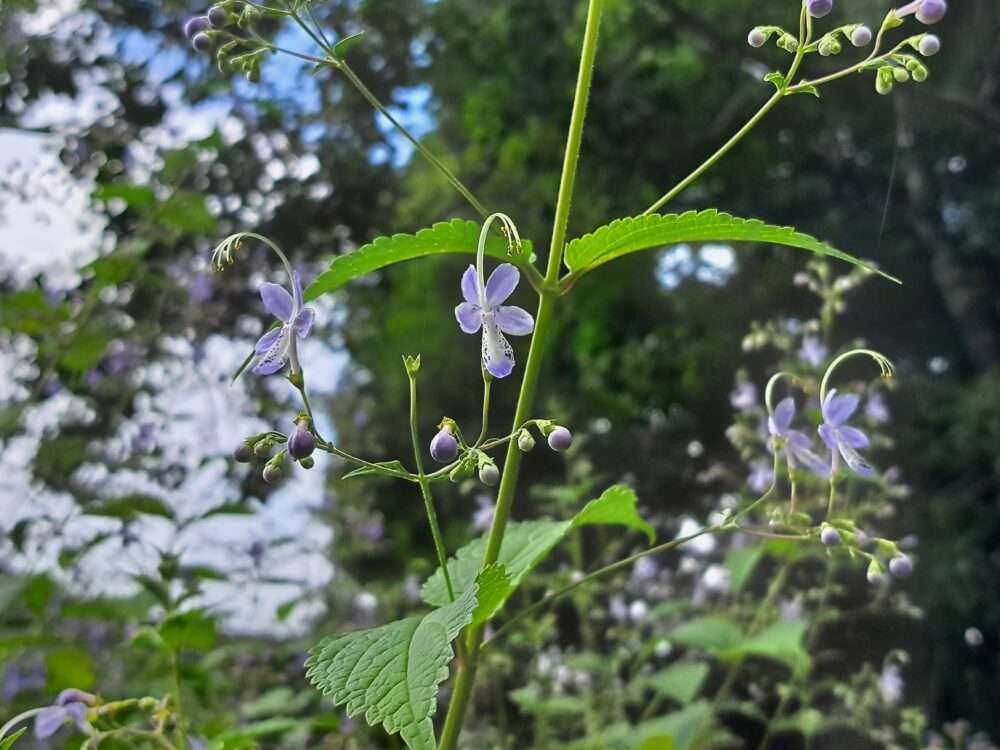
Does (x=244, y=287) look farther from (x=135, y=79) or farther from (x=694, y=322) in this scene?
(x=694, y=322)

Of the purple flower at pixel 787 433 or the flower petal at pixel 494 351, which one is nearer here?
the flower petal at pixel 494 351

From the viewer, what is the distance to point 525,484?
4.91 feet

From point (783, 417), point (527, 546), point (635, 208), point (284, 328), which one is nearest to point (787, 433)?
point (783, 417)

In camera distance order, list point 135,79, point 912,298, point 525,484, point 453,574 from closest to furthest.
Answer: point 453,574, point 135,79, point 525,484, point 912,298

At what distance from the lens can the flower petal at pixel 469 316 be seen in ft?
1.03

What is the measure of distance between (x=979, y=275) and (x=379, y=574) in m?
1.14

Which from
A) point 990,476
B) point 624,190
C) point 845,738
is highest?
point 624,190

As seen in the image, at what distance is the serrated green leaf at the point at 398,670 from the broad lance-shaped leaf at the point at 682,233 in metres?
0.12

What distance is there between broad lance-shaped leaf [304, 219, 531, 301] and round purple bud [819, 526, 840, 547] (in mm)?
148

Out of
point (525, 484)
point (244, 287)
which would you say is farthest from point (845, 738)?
point (244, 287)

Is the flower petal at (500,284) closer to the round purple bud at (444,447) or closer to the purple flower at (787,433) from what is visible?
the round purple bud at (444,447)

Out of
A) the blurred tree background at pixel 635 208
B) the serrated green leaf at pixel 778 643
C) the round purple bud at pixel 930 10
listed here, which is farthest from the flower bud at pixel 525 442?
the blurred tree background at pixel 635 208

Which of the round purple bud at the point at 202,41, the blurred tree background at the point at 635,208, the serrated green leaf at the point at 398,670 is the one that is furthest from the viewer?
the blurred tree background at the point at 635,208

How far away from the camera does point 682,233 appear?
32 cm
